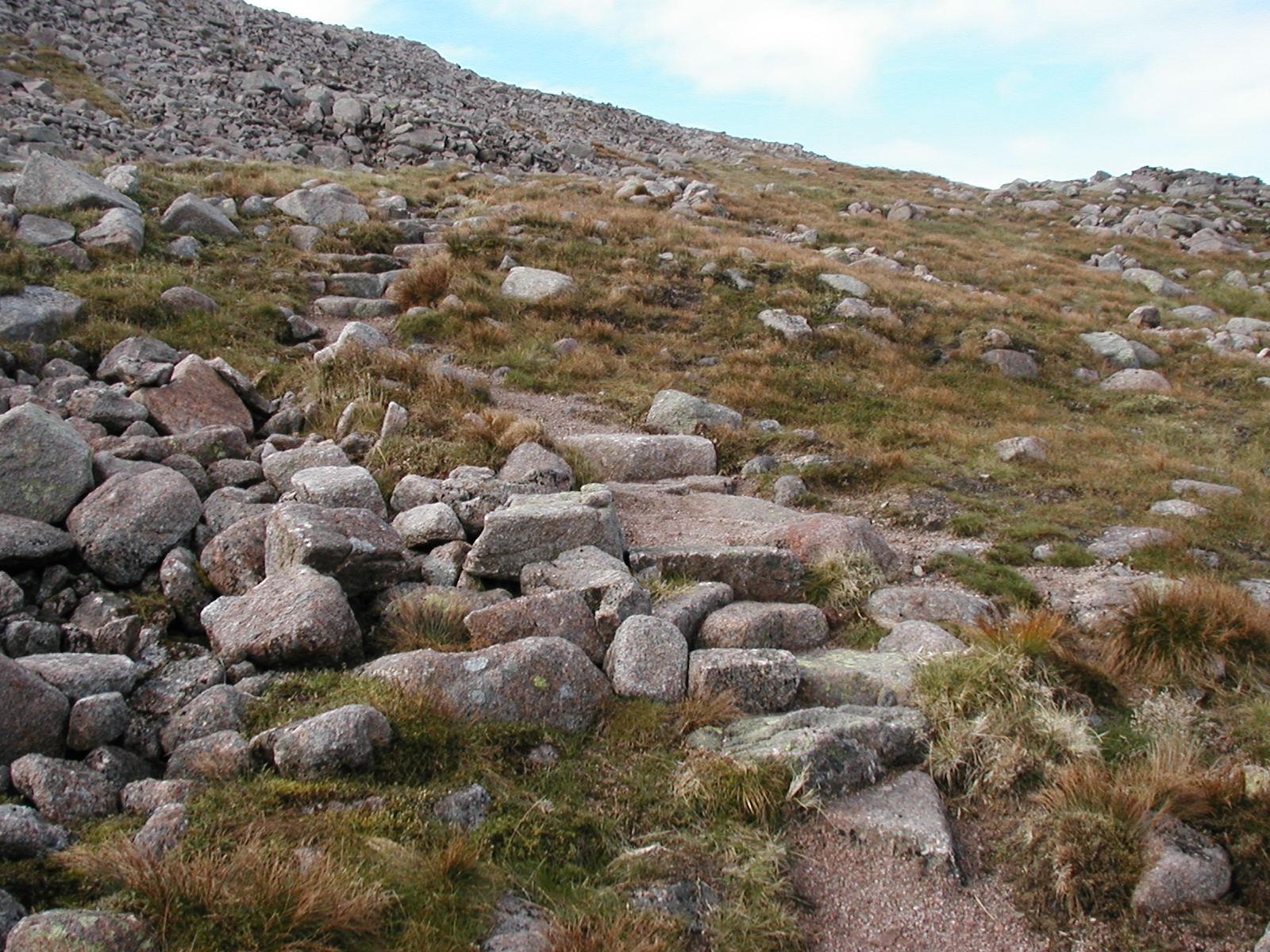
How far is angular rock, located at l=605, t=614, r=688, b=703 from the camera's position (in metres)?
5.40

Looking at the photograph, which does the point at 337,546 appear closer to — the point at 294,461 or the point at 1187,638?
the point at 294,461

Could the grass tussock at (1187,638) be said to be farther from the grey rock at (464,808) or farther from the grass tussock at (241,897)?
the grass tussock at (241,897)

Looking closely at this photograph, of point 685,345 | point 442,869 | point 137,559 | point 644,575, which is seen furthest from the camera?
point 685,345

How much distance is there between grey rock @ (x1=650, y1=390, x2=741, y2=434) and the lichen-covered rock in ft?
28.4

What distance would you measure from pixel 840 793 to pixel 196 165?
855 inches

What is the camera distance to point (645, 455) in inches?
394

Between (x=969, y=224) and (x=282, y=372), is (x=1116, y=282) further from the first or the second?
(x=282, y=372)

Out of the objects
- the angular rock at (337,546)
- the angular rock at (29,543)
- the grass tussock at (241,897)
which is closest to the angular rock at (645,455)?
the angular rock at (337,546)

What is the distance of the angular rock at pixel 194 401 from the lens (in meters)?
9.01

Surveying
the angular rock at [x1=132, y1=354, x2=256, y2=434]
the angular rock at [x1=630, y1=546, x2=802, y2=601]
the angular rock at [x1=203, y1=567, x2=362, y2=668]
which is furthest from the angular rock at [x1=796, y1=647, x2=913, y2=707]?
the angular rock at [x1=132, y1=354, x2=256, y2=434]

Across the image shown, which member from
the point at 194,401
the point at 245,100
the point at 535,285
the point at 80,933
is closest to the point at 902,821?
the point at 80,933

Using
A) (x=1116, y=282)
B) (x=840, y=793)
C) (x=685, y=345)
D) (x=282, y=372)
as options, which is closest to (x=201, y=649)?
(x=840, y=793)

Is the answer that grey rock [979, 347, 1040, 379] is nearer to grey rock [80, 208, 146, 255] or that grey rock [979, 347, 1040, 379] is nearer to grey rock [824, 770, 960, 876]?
grey rock [824, 770, 960, 876]

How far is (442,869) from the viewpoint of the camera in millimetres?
3703
